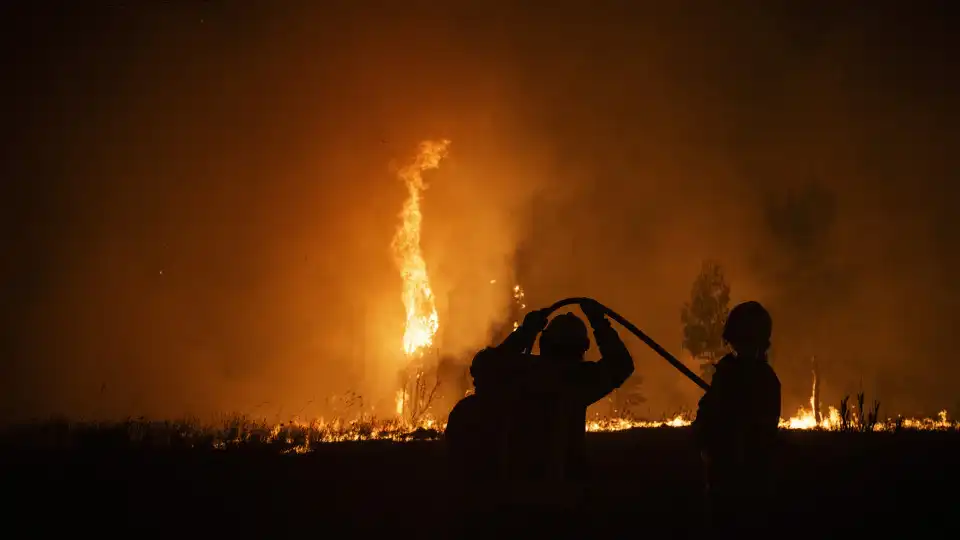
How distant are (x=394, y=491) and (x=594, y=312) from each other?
12.5 ft

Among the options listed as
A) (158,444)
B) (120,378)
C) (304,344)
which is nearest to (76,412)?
(120,378)

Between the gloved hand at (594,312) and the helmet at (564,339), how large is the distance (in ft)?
0.77

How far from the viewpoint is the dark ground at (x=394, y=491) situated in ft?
22.6

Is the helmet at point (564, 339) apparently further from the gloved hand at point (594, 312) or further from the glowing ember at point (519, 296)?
the glowing ember at point (519, 296)

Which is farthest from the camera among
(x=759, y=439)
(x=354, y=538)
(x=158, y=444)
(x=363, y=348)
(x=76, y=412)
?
(x=363, y=348)

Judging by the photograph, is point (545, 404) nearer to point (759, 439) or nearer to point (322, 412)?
point (759, 439)

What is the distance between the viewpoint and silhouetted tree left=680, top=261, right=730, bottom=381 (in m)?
50.2

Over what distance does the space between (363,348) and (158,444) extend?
4876 centimetres

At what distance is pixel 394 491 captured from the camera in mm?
8750

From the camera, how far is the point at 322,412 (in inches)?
2077

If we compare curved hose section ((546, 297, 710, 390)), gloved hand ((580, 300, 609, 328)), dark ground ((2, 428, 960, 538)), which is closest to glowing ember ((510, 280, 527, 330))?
dark ground ((2, 428, 960, 538))

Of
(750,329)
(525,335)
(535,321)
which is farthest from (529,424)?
(750,329)

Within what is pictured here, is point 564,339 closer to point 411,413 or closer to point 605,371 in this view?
point 605,371

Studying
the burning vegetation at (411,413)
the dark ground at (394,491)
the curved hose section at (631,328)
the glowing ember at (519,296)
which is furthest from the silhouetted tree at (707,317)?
the curved hose section at (631,328)
